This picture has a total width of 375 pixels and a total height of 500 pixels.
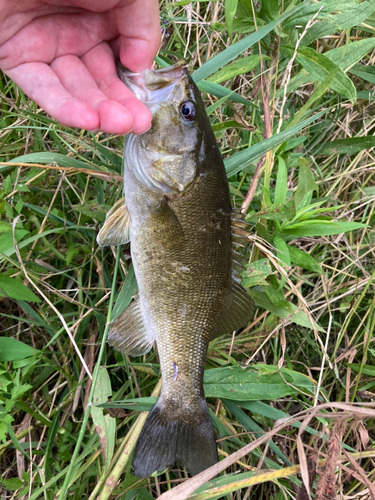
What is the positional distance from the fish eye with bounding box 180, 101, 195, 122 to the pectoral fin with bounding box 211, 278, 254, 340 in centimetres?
84

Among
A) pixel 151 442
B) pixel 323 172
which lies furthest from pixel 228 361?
pixel 323 172

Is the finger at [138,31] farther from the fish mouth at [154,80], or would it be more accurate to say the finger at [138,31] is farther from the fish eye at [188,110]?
the fish eye at [188,110]

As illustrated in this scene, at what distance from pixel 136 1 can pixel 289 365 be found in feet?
7.04

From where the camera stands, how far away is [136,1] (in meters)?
1.79

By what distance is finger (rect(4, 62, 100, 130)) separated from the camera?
5.32ft

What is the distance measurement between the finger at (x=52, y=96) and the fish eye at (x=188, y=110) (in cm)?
39

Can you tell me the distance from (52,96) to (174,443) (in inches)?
69.0

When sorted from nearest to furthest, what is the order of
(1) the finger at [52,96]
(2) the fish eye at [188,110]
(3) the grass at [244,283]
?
(1) the finger at [52,96] → (2) the fish eye at [188,110] → (3) the grass at [244,283]

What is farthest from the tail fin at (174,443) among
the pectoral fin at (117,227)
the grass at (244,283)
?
the pectoral fin at (117,227)

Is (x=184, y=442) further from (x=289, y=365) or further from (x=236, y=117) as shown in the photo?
(x=236, y=117)

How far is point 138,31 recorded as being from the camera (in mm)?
1833

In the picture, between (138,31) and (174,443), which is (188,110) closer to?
(138,31)

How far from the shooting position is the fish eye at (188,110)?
1747 mm

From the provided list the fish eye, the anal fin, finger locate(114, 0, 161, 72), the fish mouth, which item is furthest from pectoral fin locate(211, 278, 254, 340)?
finger locate(114, 0, 161, 72)
